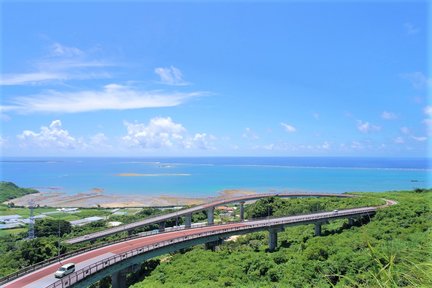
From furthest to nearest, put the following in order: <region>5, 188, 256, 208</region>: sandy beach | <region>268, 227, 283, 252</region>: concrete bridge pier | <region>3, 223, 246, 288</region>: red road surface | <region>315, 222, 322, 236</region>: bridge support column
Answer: <region>5, 188, 256, 208</region>: sandy beach, <region>315, 222, 322, 236</region>: bridge support column, <region>268, 227, 283, 252</region>: concrete bridge pier, <region>3, 223, 246, 288</region>: red road surface

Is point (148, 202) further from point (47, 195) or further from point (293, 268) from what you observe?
point (293, 268)

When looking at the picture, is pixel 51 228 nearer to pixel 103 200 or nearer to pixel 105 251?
pixel 105 251

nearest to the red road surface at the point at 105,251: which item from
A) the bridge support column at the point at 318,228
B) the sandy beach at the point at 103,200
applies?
the bridge support column at the point at 318,228

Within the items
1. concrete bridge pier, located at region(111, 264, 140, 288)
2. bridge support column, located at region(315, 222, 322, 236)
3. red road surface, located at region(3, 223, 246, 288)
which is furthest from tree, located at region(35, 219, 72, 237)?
bridge support column, located at region(315, 222, 322, 236)


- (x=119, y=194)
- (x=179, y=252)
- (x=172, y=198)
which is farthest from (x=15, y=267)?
(x=119, y=194)

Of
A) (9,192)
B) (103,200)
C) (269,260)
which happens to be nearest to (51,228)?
(269,260)

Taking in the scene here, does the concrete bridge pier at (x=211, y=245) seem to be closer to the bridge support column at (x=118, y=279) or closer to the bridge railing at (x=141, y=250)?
the bridge railing at (x=141, y=250)

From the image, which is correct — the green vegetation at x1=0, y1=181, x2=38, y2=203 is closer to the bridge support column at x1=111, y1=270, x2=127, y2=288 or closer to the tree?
the tree
